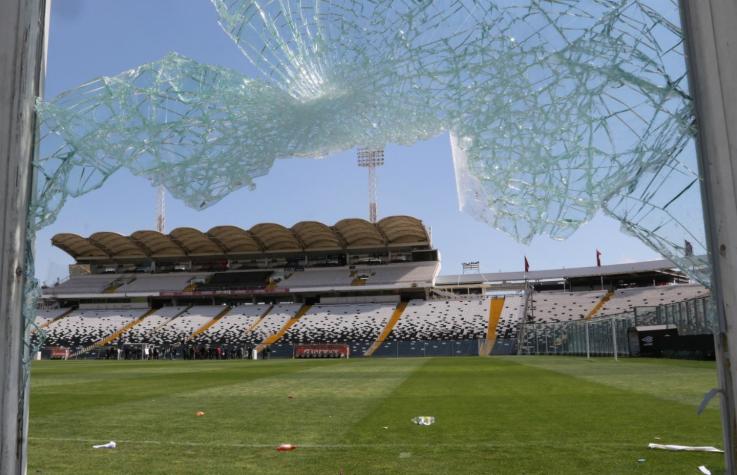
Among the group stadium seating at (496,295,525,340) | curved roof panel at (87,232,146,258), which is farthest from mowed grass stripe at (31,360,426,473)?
curved roof panel at (87,232,146,258)

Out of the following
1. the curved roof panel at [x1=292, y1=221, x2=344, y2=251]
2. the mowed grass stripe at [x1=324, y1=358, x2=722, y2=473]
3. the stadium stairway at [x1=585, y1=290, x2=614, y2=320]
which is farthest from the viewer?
the curved roof panel at [x1=292, y1=221, x2=344, y2=251]

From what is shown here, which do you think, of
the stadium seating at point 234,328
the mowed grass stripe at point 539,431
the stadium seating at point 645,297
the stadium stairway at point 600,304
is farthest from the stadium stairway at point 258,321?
the mowed grass stripe at point 539,431

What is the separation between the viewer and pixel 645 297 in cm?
4109

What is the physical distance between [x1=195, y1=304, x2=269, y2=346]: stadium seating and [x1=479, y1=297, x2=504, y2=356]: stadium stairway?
16143mm

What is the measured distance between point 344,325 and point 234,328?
325 inches

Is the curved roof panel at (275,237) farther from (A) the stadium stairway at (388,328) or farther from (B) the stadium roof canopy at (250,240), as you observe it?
(A) the stadium stairway at (388,328)

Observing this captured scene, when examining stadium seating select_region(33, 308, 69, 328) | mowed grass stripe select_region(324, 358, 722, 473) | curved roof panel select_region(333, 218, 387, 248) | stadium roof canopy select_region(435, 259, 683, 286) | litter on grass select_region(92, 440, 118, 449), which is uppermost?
curved roof panel select_region(333, 218, 387, 248)

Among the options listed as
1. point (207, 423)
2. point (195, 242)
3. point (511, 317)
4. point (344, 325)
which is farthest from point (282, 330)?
point (207, 423)

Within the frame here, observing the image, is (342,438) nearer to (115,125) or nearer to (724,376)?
(115,125)

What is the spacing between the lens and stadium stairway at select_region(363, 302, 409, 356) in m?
37.7

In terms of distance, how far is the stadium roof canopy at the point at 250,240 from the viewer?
46094 millimetres

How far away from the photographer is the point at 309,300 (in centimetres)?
5081

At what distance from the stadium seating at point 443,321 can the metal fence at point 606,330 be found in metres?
3.63

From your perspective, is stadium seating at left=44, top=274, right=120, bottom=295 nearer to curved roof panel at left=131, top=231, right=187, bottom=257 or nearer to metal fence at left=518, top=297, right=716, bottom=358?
curved roof panel at left=131, top=231, right=187, bottom=257
